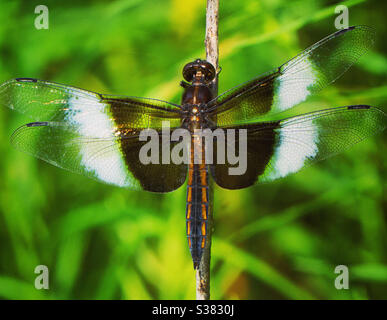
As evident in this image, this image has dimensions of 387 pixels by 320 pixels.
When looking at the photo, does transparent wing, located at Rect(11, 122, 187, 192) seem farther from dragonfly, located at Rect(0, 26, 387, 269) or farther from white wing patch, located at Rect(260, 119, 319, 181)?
white wing patch, located at Rect(260, 119, 319, 181)

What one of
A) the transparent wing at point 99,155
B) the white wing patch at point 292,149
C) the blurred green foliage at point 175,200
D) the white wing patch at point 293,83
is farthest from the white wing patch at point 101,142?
the white wing patch at point 293,83

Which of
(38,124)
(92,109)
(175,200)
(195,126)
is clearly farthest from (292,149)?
(38,124)

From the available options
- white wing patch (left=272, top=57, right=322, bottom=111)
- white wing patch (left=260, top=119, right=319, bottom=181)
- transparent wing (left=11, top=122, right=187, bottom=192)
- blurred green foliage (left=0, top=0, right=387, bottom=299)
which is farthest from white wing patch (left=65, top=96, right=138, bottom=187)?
white wing patch (left=272, top=57, right=322, bottom=111)

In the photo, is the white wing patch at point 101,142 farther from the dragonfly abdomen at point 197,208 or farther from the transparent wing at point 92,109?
the dragonfly abdomen at point 197,208

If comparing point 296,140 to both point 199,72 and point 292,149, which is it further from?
point 199,72

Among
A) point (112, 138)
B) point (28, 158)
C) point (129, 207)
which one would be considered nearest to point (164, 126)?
point (112, 138)

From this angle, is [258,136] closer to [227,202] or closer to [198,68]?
[198,68]
